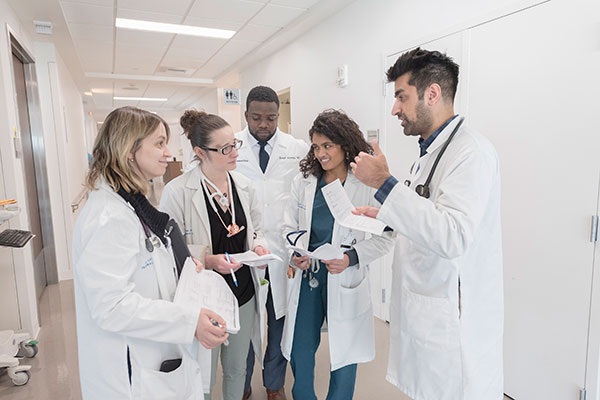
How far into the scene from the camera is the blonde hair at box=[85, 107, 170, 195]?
1.11 m

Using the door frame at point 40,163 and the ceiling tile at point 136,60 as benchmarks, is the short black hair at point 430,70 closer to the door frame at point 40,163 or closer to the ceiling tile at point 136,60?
the door frame at point 40,163

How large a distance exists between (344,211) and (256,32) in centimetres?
360

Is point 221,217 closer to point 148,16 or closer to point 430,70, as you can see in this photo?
point 430,70

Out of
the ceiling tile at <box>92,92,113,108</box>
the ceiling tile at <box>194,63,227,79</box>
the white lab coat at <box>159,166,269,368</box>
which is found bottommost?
the white lab coat at <box>159,166,269,368</box>

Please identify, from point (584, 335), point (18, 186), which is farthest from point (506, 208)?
point (18, 186)

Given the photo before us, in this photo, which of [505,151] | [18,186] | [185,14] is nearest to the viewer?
[505,151]

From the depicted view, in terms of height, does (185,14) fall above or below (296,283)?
above

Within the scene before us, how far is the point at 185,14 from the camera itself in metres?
3.83

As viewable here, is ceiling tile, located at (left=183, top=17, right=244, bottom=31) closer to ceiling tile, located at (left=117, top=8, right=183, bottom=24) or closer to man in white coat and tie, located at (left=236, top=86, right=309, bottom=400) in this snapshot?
ceiling tile, located at (left=117, top=8, right=183, bottom=24)

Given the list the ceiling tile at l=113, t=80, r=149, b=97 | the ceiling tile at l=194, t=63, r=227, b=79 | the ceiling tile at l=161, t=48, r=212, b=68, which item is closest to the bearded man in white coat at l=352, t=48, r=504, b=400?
the ceiling tile at l=161, t=48, r=212, b=68

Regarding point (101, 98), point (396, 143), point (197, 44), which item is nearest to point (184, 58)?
point (197, 44)

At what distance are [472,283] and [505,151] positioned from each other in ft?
3.80

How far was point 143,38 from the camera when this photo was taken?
15.2 feet

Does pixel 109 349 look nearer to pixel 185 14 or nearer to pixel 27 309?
pixel 27 309
